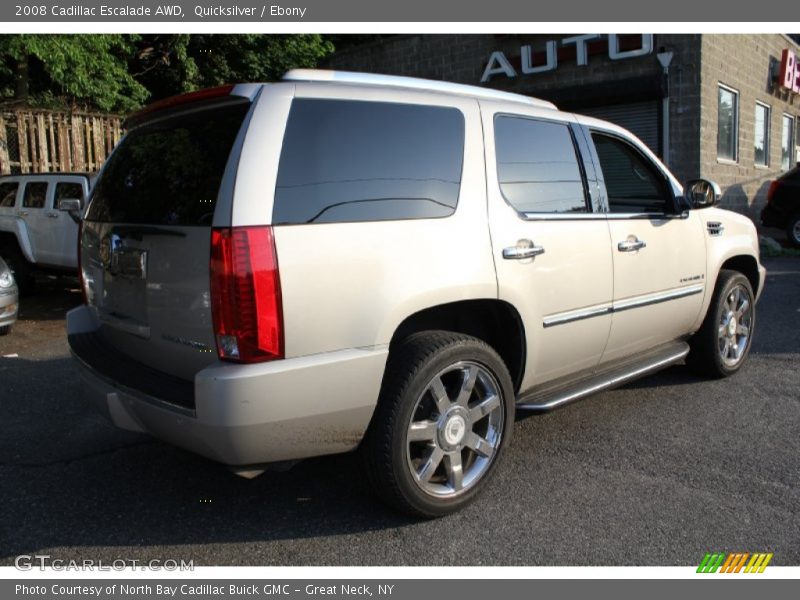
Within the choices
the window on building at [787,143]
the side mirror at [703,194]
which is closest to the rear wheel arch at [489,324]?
the side mirror at [703,194]

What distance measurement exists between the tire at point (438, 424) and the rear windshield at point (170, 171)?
1.07m

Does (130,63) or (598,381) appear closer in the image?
(598,381)

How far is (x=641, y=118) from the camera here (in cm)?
1412

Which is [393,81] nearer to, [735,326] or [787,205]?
[735,326]

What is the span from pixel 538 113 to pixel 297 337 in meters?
2.02

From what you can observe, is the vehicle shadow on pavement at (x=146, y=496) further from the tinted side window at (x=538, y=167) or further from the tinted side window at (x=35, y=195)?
the tinted side window at (x=35, y=195)

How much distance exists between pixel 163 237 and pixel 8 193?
9055 millimetres

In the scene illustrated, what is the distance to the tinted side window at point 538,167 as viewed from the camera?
355cm

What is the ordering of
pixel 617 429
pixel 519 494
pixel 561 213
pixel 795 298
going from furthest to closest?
1. pixel 795 298
2. pixel 617 429
3. pixel 561 213
4. pixel 519 494

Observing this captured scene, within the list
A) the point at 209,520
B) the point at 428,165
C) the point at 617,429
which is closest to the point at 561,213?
the point at 428,165

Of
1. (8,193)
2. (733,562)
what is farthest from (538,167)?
(8,193)

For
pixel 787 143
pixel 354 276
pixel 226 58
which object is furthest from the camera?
pixel 787 143

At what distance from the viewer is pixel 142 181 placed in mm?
3277

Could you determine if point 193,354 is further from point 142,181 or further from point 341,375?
point 142,181
